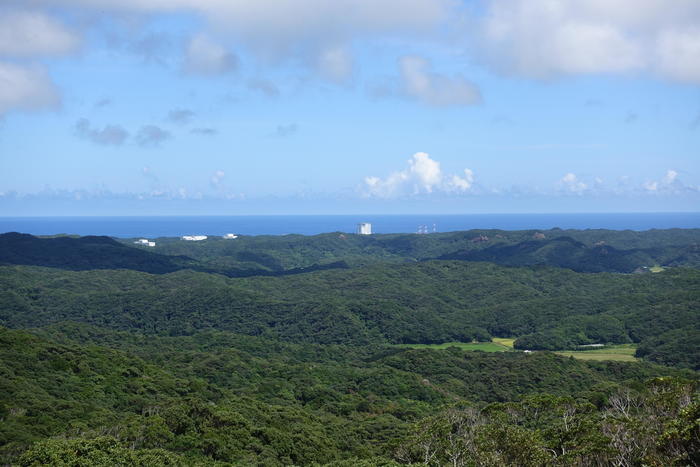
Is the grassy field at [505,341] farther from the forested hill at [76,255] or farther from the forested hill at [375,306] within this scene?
the forested hill at [76,255]

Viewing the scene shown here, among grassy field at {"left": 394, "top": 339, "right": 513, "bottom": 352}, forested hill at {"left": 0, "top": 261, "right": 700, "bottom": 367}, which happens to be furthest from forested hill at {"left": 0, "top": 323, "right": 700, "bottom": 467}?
forested hill at {"left": 0, "top": 261, "right": 700, "bottom": 367}

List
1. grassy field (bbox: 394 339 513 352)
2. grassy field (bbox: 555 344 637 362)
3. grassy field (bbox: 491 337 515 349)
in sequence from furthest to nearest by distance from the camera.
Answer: grassy field (bbox: 491 337 515 349) → grassy field (bbox: 394 339 513 352) → grassy field (bbox: 555 344 637 362)

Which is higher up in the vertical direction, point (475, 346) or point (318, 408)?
point (318, 408)

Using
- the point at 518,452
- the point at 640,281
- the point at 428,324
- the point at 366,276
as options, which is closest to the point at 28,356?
the point at 518,452

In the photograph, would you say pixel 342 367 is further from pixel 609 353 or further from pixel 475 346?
pixel 609 353

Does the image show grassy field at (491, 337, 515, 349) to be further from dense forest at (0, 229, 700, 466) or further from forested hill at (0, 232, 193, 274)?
forested hill at (0, 232, 193, 274)

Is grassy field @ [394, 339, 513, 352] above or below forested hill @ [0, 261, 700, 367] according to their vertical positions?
below

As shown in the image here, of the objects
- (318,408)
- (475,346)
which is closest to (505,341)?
(475,346)
